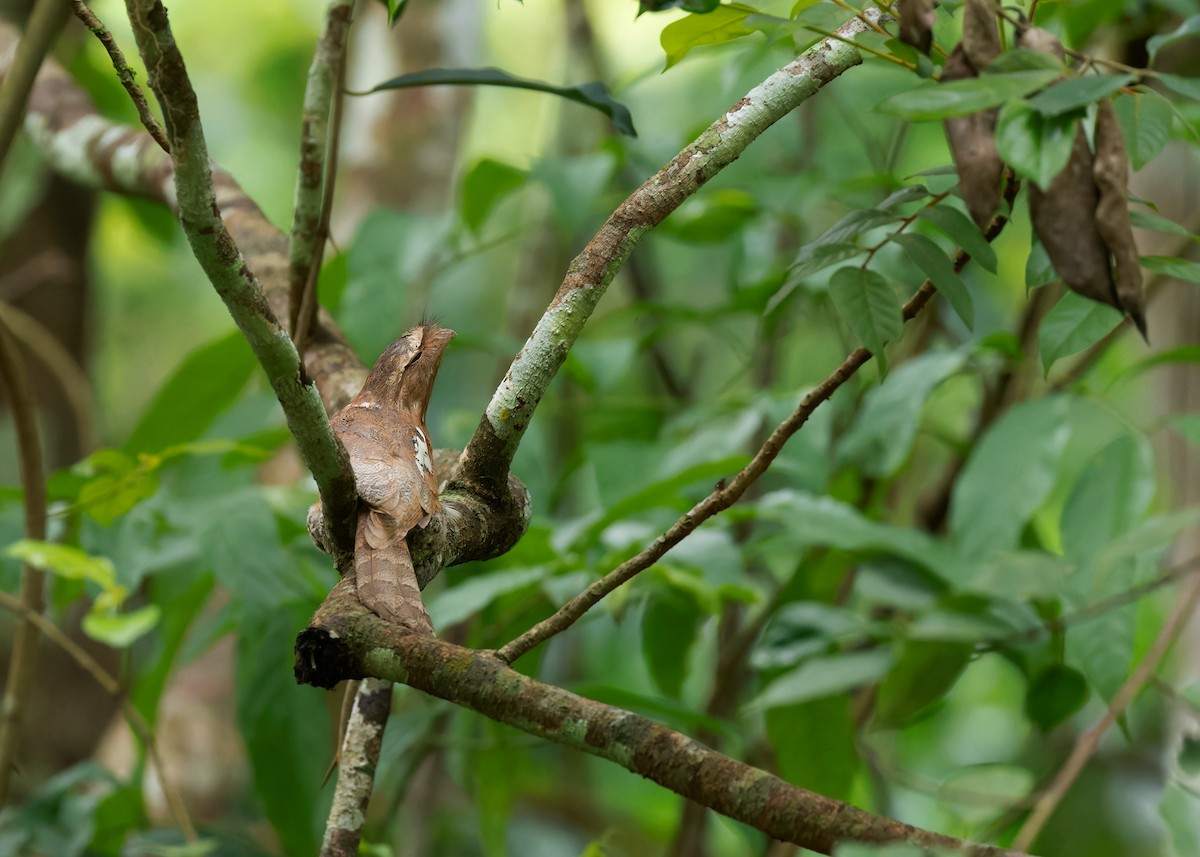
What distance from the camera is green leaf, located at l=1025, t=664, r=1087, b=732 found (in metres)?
1.61

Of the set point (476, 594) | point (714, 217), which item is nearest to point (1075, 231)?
point (476, 594)

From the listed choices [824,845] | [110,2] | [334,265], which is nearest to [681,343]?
[110,2]

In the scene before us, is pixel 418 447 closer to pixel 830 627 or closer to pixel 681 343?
pixel 830 627

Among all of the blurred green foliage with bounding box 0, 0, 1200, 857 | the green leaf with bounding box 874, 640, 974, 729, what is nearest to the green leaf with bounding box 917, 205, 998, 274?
the blurred green foliage with bounding box 0, 0, 1200, 857

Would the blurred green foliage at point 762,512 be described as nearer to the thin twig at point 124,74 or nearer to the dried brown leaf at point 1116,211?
the dried brown leaf at point 1116,211

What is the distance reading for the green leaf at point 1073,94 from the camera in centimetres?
60

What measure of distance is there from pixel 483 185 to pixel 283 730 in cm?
91

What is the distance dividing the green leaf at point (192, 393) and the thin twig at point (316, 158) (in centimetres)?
51

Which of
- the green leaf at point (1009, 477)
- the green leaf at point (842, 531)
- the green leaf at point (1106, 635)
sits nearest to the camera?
the green leaf at point (1106, 635)

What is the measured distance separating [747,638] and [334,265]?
104cm

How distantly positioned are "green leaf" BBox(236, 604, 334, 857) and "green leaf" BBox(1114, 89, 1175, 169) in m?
1.20

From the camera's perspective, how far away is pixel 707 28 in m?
0.86

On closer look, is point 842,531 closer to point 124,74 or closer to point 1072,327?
point 1072,327

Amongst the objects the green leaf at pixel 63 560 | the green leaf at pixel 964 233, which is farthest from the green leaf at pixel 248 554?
the green leaf at pixel 964 233
